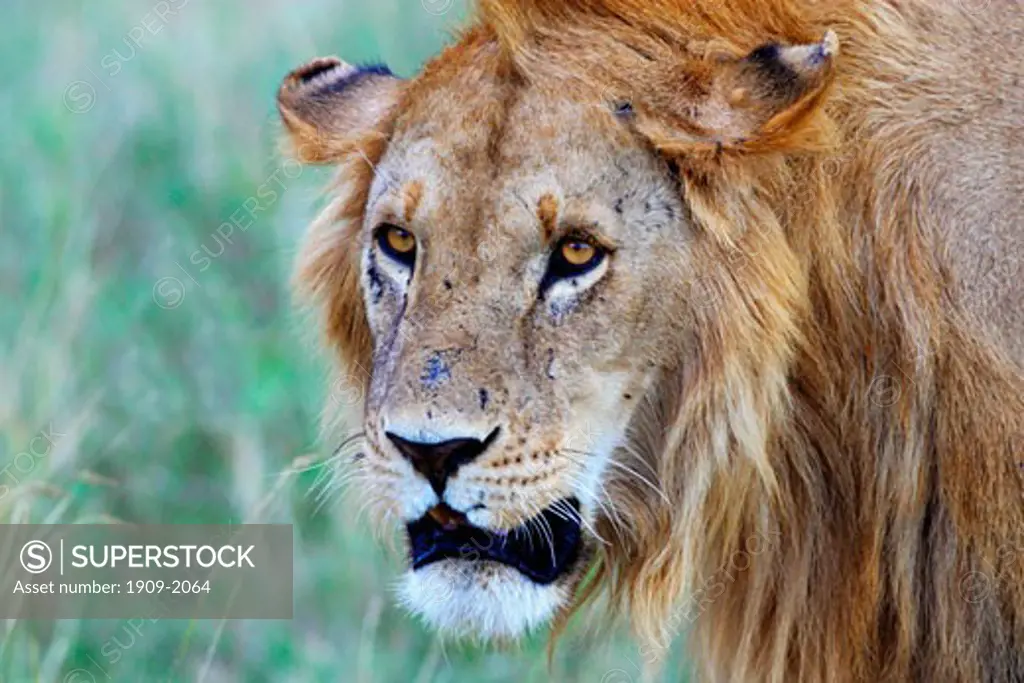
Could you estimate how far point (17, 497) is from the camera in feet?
15.5

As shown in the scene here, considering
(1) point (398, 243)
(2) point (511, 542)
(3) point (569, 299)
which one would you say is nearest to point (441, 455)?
(2) point (511, 542)

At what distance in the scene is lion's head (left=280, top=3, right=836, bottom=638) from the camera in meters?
3.49

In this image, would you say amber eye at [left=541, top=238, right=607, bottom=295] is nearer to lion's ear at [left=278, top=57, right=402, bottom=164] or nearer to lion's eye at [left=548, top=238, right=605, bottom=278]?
lion's eye at [left=548, top=238, right=605, bottom=278]

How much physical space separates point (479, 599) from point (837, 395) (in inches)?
33.3

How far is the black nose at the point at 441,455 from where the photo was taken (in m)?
3.42

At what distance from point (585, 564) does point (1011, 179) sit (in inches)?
45.9

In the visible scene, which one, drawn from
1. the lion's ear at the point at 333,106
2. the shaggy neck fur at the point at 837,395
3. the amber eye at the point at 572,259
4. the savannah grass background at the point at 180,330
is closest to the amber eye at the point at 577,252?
the amber eye at the point at 572,259

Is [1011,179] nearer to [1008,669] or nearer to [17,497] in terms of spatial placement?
[1008,669]

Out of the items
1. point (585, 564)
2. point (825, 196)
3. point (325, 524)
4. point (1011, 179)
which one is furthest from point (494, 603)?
point (325, 524)
